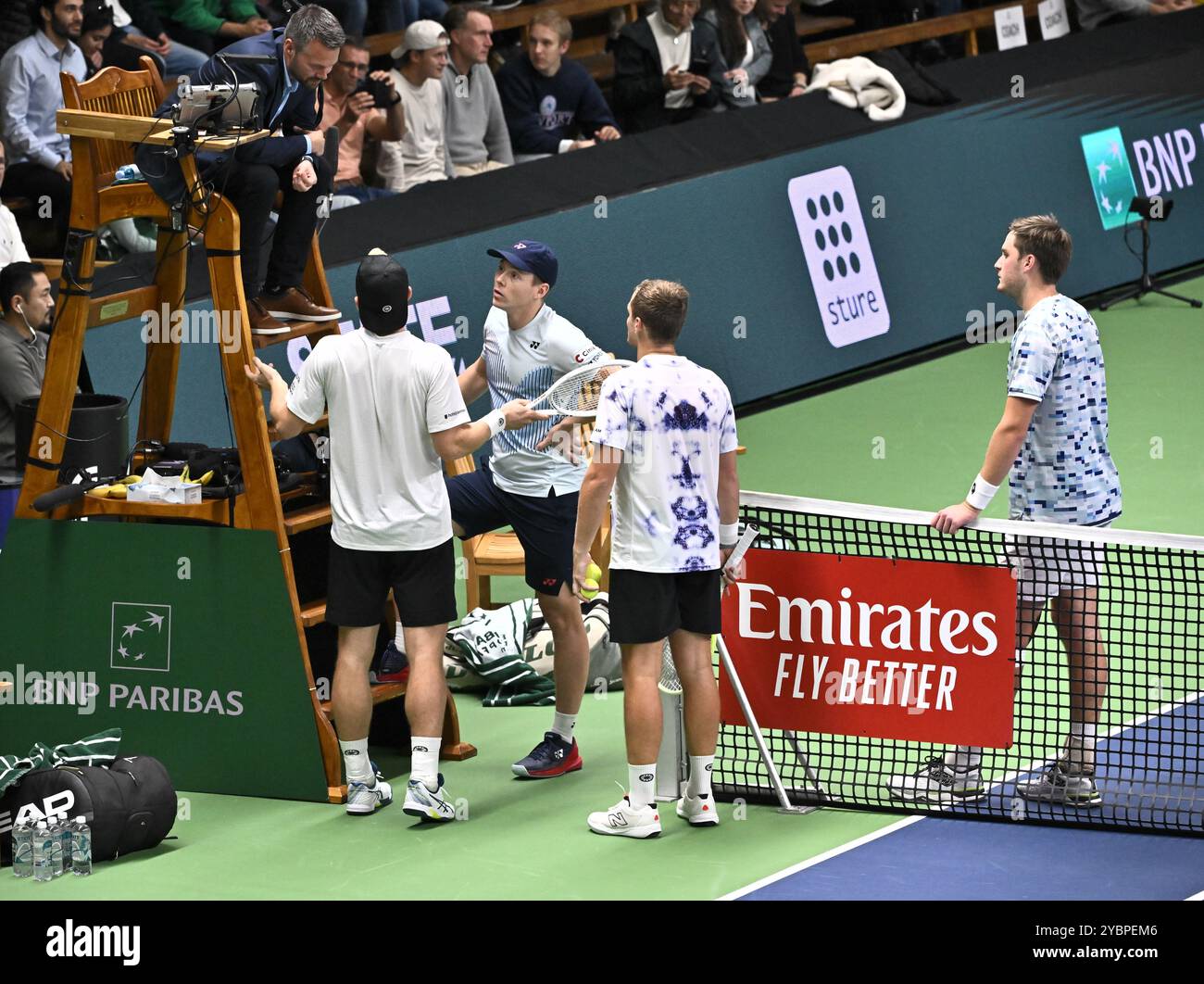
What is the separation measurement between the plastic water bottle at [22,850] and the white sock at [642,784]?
205 cm

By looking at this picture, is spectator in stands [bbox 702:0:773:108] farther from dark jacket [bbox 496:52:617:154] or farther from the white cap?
the white cap

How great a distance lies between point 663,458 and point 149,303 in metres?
2.33

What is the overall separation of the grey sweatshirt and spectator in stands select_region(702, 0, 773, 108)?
2.13 m

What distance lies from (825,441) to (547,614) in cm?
539

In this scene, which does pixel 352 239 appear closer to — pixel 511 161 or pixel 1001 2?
pixel 511 161

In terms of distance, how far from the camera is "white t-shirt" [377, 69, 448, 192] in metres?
12.9

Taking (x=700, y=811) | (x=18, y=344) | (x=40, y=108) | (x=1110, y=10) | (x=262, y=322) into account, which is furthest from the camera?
(x=1110, y=10)

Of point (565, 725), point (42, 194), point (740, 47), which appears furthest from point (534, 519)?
point (740, 47)

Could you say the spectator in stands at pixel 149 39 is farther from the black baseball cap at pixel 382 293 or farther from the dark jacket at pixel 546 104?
the black baseball cap at pixel 382 293

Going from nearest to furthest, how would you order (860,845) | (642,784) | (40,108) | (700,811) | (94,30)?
(860,845)
(642,784)
(700,811)
(40,108)
(94,30)

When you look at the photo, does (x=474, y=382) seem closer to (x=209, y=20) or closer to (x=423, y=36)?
(x=423, y=36)

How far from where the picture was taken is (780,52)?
51.5 feet

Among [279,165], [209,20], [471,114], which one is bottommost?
[279,165]

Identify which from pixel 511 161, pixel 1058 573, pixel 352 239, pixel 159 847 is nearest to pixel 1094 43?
pixel 511 161
